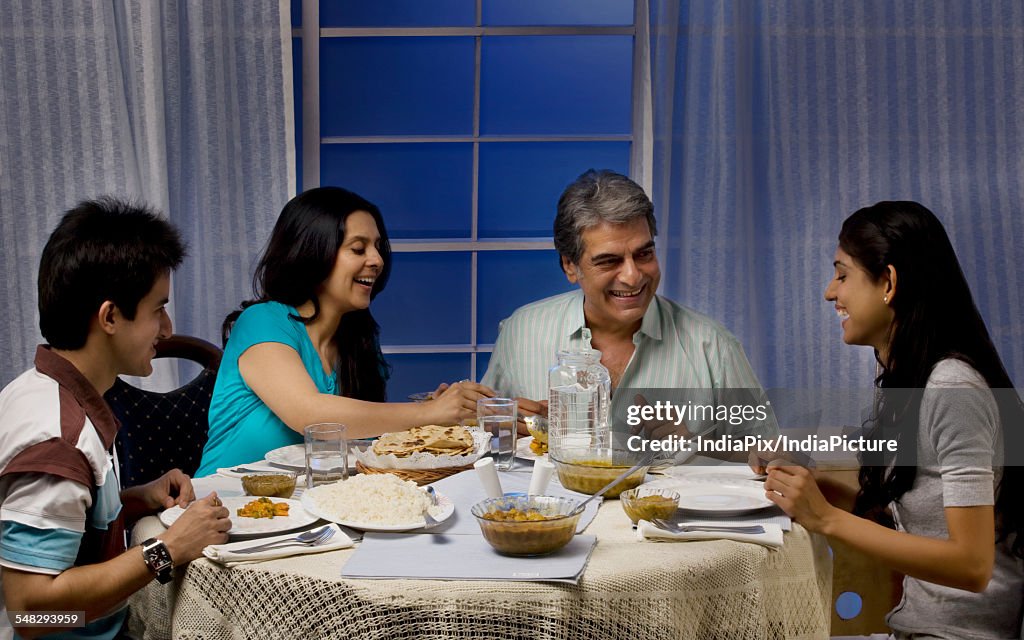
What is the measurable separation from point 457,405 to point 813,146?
82.5 inches

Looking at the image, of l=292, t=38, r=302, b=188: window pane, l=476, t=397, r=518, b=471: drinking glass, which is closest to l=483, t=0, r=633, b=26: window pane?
l=292, t=38, r=302, b=188: window pane

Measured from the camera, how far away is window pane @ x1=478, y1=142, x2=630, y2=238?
427 centimetres

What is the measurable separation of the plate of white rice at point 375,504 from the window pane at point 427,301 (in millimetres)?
2589

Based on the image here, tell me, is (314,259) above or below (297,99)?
below

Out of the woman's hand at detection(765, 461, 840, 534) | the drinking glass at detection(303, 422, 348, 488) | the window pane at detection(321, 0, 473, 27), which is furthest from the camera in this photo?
the window pane at detection(321, 0, 473, 27)

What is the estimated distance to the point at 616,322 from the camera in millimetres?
2697

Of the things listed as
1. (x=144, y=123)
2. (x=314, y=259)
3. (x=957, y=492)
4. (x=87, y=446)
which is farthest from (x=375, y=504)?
(x=144, y=123)

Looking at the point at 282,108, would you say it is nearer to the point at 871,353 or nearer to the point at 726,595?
the point at 871,353

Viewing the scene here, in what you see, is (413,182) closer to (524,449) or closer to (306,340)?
(306,340)

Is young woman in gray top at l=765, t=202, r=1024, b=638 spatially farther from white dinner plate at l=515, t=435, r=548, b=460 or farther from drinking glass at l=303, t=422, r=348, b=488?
drinking glass at l=303, t=422, r=348, b=488

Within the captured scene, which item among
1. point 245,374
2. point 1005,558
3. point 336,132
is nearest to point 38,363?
point 245,374

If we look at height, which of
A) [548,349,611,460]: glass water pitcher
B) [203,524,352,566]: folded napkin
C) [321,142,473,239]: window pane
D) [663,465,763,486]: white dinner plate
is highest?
[321,142,473,239]: window pane

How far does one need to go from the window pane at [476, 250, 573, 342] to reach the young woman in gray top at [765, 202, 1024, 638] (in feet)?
7.23

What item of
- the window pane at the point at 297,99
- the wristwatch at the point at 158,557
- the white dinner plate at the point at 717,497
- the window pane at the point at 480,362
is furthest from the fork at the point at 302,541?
the window pane at the point at 480,362
